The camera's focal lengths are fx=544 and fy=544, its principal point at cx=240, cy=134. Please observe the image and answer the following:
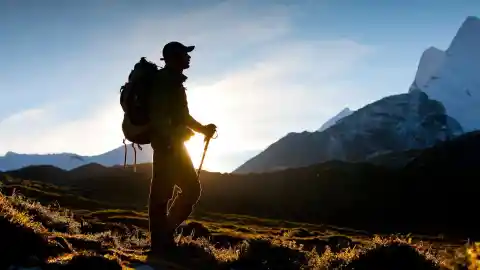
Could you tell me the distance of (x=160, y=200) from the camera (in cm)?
1032

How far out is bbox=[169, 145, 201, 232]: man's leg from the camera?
34.2 ft

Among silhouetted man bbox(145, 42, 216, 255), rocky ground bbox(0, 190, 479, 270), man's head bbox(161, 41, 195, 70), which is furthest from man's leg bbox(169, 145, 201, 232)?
man's head bbox(161, 41, 195, 70)

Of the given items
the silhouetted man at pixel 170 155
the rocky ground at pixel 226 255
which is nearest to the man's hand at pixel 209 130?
the silhouetted man at pixel 170 155

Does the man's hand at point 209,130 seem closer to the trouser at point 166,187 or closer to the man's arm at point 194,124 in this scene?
the man's arm at point 194,124

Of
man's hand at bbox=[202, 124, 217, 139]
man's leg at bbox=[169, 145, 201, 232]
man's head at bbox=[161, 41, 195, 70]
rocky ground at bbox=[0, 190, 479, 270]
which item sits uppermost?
man's head at bbox=[161, 41, 195, 70]

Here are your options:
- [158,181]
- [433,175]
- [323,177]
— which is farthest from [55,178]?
[158,181]

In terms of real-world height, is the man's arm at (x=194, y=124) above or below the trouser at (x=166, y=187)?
above

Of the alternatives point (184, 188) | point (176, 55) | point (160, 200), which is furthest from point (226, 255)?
point (176, 55)

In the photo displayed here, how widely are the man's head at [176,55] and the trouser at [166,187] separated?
153 centimetres

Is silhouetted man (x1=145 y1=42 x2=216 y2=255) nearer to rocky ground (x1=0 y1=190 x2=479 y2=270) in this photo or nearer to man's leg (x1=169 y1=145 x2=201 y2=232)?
man's leg (x1=169 y1=145 x2=201 y2=232)

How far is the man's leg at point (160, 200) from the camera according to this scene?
10.3 meters

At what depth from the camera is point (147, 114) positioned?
10188mm

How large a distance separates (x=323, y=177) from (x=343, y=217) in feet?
107

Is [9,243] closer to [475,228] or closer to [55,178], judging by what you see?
[475,228]
